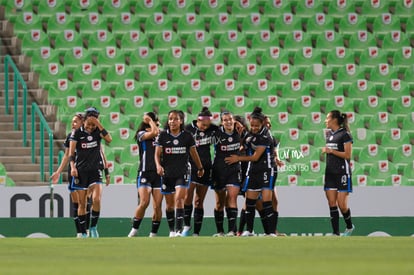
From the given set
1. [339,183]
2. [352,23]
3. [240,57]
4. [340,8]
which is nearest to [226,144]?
[339,183]

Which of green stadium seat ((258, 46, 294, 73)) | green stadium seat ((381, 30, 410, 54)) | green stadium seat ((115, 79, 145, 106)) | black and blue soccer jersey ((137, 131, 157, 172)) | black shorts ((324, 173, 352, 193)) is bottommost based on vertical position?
black shorts ((324, 173, 352, 193))

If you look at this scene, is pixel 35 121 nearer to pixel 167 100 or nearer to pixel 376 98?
pixel 167 100

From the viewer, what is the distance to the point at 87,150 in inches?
637

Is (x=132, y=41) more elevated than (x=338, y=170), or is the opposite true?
(x=132, y=41)

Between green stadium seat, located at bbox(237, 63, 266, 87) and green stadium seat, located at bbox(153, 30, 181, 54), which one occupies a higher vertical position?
green stadium seat, located at bbox(153, 30, 181, 54)

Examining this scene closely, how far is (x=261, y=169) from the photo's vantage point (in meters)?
15.9

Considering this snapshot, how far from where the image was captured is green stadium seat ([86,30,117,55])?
23.2 meters

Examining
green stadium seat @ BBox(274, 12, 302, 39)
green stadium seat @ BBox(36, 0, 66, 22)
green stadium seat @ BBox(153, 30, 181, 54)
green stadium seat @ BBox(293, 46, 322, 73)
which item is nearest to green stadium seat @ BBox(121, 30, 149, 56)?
green stadium seat @ BBox(153, 30, 181, 54)

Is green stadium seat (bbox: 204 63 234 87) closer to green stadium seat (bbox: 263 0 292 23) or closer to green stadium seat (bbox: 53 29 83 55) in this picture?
green stadium seat (bbox: 263 0 292 23)

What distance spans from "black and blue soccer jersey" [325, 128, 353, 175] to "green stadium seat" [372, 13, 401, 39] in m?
8.02

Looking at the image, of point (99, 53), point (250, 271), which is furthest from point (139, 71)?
point (250, 271)

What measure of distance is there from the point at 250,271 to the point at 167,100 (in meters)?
15.1

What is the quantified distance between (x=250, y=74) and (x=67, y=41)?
3960 mm

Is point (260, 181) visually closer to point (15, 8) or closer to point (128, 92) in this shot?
point (128, 92)
